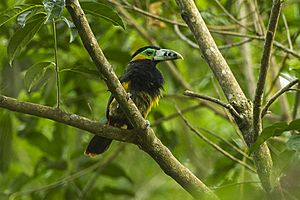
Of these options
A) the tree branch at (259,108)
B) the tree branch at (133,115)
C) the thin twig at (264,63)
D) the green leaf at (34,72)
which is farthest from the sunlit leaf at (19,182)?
the thin twig at (264,63)

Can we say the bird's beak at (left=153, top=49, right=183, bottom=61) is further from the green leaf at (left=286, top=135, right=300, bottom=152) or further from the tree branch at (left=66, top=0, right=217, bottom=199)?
the green leaf at (left=286, top=135, right=300, bottom=152)

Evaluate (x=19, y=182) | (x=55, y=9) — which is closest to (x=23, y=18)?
(x=55, y=9)

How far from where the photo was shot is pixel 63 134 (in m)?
4.75

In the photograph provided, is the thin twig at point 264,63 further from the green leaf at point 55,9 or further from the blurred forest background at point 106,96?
the blurred forest background at point 106,96

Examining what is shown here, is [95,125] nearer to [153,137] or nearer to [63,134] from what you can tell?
[153,137]

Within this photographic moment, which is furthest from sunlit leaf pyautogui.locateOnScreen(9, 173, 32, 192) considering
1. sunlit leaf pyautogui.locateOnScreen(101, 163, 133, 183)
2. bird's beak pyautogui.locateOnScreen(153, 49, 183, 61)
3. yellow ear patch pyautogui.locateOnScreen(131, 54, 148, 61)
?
bird's beak pyautogui.locateOnScreen(153, 49, 183, 61)

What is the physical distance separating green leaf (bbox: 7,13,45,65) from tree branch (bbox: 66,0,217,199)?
0.24 meters

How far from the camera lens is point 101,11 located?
2729mm

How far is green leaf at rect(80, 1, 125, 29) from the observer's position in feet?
8.86

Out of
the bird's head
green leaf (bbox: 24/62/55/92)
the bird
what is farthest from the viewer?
the bird's head

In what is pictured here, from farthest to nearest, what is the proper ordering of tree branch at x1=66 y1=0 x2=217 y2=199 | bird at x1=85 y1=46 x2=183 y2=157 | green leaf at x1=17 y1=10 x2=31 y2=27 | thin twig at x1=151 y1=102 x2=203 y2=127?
thin twig at x1=151 y1=102 x2=203 y2=127, bird at x1=85 y1=46 x2=183 y2=157, green leaf at x1=17 y1=10 x2=31 y2=27, tree branch at x1=66 y1=0 x2=217 y2=199

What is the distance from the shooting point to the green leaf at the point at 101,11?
270cm

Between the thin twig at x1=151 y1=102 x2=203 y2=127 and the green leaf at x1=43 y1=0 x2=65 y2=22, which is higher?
the green leaf at x1=43 y1=0 x2=65 y2=22

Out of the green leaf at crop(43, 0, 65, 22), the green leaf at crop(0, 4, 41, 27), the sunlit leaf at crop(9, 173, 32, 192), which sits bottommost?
the sunlit leaf at crop(9, 173, 32, 192)
